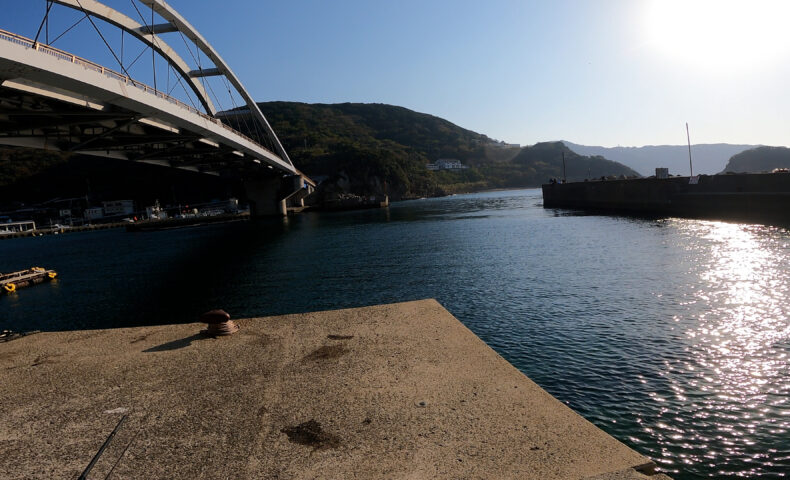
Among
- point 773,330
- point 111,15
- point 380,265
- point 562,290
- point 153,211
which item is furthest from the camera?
point 153,211

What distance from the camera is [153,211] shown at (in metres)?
124

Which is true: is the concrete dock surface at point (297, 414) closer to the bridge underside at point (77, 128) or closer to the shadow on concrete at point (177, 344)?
the shadow on concrete at point (177, 344)

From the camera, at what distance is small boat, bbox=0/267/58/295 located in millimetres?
30484

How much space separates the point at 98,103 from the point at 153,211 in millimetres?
114207

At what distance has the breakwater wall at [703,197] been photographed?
40.6 meters

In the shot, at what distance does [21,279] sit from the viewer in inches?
1267

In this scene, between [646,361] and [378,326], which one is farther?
[378,326]

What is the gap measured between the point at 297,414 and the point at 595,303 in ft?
44.4

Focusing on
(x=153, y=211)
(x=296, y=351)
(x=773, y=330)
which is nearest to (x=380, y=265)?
(x=296, y=351)

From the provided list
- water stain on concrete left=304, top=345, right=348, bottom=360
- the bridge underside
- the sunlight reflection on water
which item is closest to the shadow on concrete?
water stain on concrete left=304, top=345, right=348, bottom=360

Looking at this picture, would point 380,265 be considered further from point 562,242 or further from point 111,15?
point 111,15

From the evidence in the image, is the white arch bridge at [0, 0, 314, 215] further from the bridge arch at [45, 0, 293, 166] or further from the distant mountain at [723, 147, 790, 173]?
the distant mountain at [723, 147, 790, 173]

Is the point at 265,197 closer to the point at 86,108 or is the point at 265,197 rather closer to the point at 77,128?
the point at 77,128

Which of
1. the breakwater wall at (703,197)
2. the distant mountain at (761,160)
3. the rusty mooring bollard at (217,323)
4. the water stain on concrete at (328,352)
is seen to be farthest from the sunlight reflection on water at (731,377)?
the distant mountain at (761,160)
